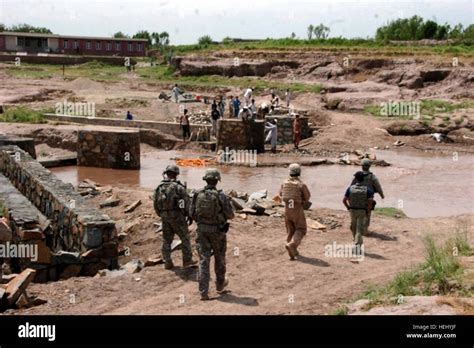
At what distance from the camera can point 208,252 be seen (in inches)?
311

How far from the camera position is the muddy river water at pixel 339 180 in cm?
1506

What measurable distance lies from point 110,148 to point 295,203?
10116 mm

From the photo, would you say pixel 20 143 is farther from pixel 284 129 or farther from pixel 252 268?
pixel 252 268

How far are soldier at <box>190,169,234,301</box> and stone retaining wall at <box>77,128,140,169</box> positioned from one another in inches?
428

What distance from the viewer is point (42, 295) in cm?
811

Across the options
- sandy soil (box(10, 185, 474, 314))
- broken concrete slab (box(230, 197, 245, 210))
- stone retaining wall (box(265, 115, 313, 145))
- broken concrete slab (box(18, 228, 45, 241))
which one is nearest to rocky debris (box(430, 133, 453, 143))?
stone retaining wall (box(265, 115, 313, 145))

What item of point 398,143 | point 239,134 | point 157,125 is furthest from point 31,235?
point 398,143

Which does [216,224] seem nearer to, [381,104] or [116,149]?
[116,149]
